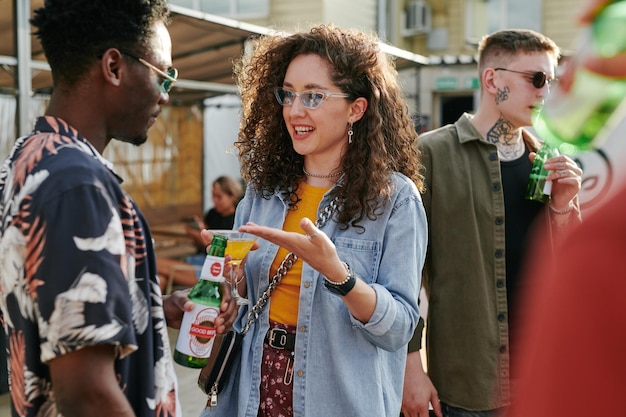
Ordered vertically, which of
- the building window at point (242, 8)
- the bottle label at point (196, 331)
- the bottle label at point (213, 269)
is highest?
the building window at point (242, 8)

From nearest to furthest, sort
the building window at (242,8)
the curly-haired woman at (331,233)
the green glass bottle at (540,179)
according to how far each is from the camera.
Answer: the curly-haired woman at (331,233) < the green glass bottle at (540,179) < the building window at (242,8)

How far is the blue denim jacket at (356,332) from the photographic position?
2436 millimetres

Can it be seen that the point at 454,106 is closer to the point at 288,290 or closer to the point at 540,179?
the point at 540,179

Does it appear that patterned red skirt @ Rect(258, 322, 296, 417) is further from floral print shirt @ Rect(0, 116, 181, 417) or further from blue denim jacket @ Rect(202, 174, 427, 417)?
floral print shirt @ Rect(0, 116, 181, 417)

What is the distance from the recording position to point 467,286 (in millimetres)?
3270

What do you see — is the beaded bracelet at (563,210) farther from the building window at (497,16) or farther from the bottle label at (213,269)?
the building window at (497,16)

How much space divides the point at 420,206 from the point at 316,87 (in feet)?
1.89

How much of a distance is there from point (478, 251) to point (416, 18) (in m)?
18.5

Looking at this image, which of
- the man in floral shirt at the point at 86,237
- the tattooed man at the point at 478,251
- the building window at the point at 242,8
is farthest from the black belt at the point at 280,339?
the building window at the point at 242,8

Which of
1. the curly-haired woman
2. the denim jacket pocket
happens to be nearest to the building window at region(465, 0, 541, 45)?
the curly-haired woman

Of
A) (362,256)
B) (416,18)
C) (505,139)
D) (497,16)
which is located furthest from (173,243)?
(497,16)

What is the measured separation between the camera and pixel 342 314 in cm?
250

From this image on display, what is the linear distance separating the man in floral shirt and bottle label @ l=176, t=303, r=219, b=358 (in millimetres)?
329

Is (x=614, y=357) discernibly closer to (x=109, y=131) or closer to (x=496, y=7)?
(x=109, y=131)
